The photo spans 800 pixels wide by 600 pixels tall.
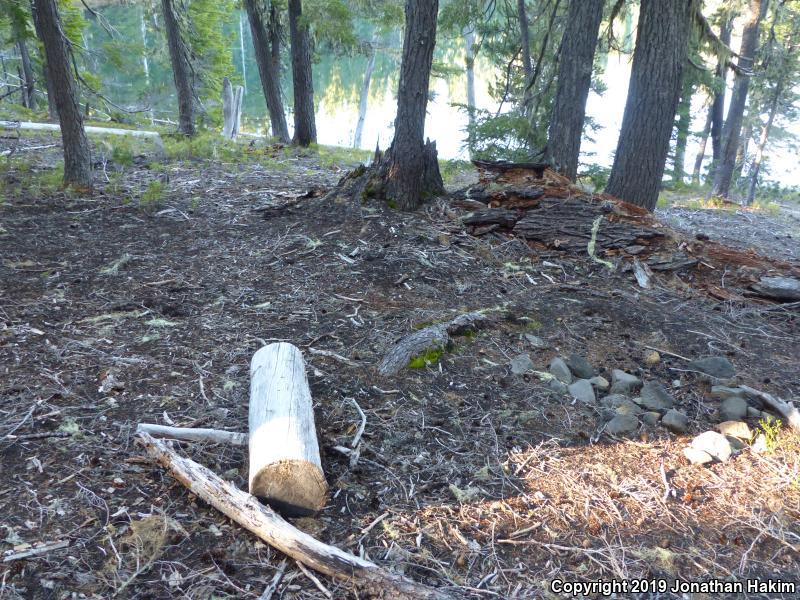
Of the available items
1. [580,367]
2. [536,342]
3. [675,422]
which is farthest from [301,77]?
[675,422]

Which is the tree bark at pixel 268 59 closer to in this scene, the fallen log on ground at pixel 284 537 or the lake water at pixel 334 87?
the fallen log on ground at pixel 284 537

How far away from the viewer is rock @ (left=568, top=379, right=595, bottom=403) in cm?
409

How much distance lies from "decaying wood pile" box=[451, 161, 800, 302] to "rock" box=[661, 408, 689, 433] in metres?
2.52

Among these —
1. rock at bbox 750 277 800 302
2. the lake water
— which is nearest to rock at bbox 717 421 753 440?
rock at bbox 750 277 800 302

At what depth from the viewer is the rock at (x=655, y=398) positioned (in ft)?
13.4

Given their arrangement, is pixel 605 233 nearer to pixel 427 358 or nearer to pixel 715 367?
pixel 715 367

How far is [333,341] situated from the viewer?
181 inches

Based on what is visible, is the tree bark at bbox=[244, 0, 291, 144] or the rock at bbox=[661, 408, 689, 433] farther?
the tree bark at bbox=[244, 0, 291, 144]

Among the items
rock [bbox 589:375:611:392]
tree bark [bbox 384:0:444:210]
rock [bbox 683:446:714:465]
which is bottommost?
rock [bbox 683:446:714:465]

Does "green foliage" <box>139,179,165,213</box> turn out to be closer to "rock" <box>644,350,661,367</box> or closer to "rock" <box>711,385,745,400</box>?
"rock" <box>644,350,661,367</box>

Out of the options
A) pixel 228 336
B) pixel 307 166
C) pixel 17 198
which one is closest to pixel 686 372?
pixel 228 336

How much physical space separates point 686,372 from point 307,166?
922cm

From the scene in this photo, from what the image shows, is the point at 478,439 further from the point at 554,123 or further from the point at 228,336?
the point at 554,123

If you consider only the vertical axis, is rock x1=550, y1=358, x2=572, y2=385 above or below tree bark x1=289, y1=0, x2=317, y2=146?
below
